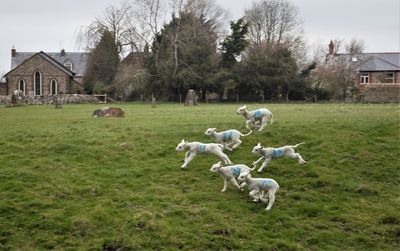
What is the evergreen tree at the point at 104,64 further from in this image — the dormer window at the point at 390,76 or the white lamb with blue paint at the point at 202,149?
the white lamb with blue paint at the point at 202,149

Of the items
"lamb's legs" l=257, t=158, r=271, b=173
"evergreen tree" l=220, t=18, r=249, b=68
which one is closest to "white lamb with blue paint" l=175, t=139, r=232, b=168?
"lamb's legs" l=257, t=158, r=271, b=173

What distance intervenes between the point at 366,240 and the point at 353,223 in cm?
82

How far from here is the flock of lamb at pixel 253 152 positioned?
1327cm

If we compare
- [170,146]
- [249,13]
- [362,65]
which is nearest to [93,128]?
[170,146]

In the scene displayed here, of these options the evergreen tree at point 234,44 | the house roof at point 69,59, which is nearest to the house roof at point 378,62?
the evergreen tree at point 234,44

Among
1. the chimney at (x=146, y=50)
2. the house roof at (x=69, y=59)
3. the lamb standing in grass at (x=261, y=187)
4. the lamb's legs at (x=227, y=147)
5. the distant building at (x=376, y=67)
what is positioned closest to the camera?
the lamb standing in grass at (x=261, y=187)

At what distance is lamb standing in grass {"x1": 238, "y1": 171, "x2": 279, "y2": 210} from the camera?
1312 cm

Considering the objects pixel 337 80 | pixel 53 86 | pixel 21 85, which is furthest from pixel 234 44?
pixel 21 85

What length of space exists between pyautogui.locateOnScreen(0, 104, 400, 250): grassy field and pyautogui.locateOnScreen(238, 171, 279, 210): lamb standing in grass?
0.26 metres

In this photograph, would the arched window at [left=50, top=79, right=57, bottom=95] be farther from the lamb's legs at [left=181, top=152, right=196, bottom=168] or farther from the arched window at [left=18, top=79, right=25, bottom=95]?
the lamb's legs at [left=181, top=152, right=196, bottom=168]

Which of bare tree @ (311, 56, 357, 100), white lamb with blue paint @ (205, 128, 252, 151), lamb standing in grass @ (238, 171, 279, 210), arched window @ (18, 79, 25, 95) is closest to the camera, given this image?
lamb standing in grass @ (238, 171, 279, 210)

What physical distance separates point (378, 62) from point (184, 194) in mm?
76015

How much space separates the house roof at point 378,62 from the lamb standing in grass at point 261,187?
71705 millimetres

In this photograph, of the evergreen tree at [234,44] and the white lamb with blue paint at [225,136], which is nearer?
the white lamb with blue paint at [225,136]
